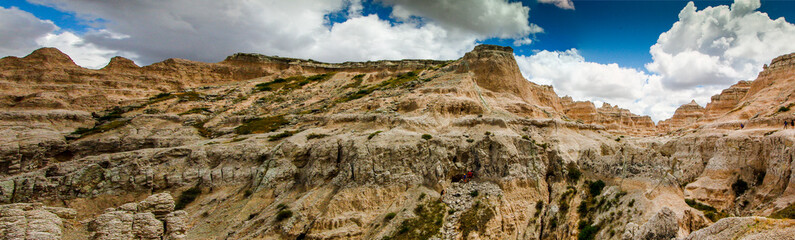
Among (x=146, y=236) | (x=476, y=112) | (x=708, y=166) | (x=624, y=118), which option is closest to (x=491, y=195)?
(x=476, y=112)

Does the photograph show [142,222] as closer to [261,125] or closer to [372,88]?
[261,125]

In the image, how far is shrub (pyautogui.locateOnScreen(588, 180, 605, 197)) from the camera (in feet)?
95.1

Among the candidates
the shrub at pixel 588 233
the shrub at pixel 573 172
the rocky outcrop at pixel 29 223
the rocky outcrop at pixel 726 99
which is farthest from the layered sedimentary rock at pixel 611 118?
the rocky outcrop at pixel 29 223

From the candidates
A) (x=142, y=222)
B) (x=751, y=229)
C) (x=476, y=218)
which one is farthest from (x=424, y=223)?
(x=142, y=222)

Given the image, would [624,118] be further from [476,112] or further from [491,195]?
[491,195]

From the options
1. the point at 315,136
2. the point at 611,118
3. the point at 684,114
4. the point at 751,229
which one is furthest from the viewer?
the point at 684,114

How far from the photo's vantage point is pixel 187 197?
30.7 metres

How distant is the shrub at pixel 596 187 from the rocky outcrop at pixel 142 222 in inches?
1361

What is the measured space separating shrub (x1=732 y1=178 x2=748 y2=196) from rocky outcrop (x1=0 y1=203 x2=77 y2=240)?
161ft

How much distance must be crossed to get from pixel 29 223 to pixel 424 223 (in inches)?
962

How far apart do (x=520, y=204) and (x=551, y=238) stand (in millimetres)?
3729

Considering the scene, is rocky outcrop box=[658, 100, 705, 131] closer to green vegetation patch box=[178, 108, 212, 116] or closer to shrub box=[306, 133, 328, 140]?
shrub box=[306, 133, 328, 140]

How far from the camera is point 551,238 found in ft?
90.1

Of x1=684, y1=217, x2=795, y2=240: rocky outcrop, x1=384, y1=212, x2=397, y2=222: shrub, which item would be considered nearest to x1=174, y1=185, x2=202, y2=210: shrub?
x1=384, y1=212, x2=397, y2=222: shrub
